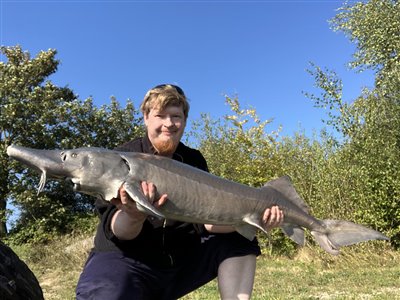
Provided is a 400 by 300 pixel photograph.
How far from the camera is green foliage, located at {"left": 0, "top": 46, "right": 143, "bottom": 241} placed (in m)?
19.0

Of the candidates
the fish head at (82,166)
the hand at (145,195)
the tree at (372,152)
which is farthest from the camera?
the tree at (372,152)

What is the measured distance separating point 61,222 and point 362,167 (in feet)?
46.0

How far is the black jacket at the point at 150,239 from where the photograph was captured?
10.6 ft

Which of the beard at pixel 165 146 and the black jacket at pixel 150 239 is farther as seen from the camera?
the beard at pixel 165 146

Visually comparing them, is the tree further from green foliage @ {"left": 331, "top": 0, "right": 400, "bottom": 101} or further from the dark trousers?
the dark trousers

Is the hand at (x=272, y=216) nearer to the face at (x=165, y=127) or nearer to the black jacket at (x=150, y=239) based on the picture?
the black jacket at (x=150, y=239)

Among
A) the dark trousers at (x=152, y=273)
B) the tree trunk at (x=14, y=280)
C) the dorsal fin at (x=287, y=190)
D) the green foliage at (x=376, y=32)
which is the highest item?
the green foliage at (x=376, y=32)

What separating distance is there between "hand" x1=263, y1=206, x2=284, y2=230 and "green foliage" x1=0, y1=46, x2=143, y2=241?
16856 millimetres

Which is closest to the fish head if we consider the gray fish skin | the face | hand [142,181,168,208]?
the gray fish skin

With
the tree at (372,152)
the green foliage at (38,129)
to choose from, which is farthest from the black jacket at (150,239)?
the green foliage at (38,129)

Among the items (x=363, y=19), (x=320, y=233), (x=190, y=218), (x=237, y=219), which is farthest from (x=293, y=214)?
(x=363, y=19)

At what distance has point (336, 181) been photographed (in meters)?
12.0

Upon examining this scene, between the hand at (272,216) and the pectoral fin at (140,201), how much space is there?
101 centimetres

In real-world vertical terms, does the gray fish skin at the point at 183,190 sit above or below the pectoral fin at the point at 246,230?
above
